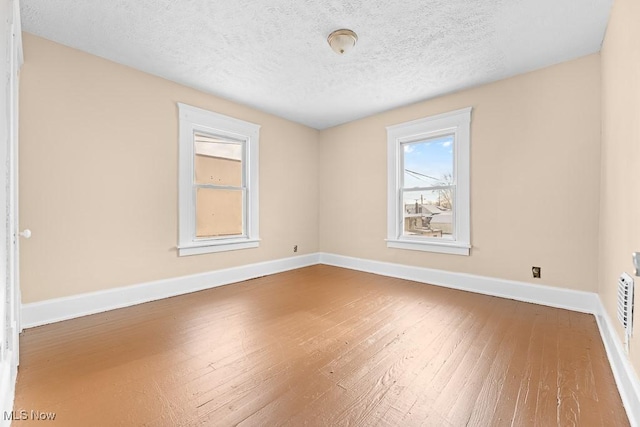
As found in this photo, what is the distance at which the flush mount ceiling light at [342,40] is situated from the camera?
240 cm

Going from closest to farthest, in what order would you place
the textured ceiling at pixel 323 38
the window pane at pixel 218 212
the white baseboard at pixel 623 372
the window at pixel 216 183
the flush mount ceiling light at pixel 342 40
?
1. the white baseboard at pixel 623 372
2. the textured ceiling at pixel 323 38
3. the flush mount ceiling light at pixel 342 40
4. the window at pixel 216 183
5. the window pane at pixel 218 212

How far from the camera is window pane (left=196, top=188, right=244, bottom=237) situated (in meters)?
3.68

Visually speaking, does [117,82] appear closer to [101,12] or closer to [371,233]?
[101,12]

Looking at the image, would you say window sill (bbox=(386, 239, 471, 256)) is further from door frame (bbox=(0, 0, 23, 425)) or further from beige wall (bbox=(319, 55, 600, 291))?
door frame (bbox=(0, 0, 23, 425))

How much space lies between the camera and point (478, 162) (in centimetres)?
343

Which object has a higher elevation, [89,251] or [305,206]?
[305,206]

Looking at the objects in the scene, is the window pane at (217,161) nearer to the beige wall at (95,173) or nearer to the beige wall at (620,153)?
the beige wall at (95,173)

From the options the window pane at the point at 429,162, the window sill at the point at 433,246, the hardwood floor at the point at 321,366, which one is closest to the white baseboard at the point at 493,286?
the hardwood floor at the point at 321,366

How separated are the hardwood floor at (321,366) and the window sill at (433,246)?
2.52 ft

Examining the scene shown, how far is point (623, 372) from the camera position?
157 centimetres

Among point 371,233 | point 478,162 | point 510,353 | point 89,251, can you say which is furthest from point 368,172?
point 89,251

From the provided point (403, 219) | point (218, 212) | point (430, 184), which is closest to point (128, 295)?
point (218, 212)

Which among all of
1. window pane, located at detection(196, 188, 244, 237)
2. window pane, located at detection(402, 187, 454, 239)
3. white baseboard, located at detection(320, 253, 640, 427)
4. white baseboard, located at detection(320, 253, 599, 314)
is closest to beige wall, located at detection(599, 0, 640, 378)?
white baseboard, located at detection(320, 253, 640, 427)

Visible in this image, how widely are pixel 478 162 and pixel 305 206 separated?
2.82m
